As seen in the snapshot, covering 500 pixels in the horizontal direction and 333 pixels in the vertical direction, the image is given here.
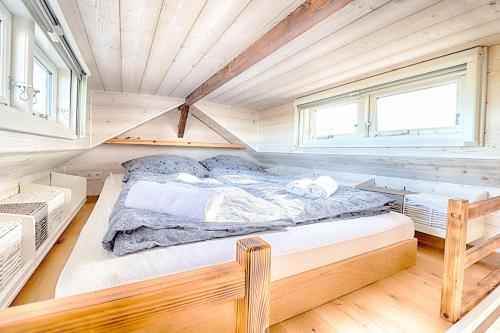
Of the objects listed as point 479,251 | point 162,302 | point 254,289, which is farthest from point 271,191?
point 162,302

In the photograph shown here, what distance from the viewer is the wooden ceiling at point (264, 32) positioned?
48.8 inches

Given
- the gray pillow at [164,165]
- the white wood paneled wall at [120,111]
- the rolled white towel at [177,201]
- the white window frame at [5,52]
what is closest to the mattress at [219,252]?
the rolled white towel at [177,201]

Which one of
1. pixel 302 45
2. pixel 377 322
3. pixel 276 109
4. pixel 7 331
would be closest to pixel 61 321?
pixel 7 331

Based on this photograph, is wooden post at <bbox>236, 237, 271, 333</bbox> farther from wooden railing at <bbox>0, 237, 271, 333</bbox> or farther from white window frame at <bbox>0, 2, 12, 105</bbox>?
white window frame at <bbox>0, 2, 12, 105</bbox>

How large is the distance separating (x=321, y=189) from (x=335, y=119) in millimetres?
1341

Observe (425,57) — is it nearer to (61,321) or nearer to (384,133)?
(384,133)

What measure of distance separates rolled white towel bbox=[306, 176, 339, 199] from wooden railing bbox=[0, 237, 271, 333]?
4.26 ft

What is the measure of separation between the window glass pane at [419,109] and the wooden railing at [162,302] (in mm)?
2069

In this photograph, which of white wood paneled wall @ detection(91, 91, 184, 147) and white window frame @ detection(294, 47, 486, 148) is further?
white wood paneled wall @ detection(91, 91, 184, 147)

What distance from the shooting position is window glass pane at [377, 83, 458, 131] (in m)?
1.81

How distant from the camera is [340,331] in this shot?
1.01 meters

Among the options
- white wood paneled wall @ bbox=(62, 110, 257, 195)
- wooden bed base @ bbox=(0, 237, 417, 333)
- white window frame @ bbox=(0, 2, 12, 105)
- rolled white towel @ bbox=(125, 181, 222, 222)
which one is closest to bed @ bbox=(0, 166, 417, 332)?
wooden bed base @ bbox=(0, 237, 417, 333)

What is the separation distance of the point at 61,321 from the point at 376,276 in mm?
1493

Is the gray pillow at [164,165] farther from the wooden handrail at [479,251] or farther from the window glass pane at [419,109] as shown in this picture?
the wooden handrail at [479,251]
